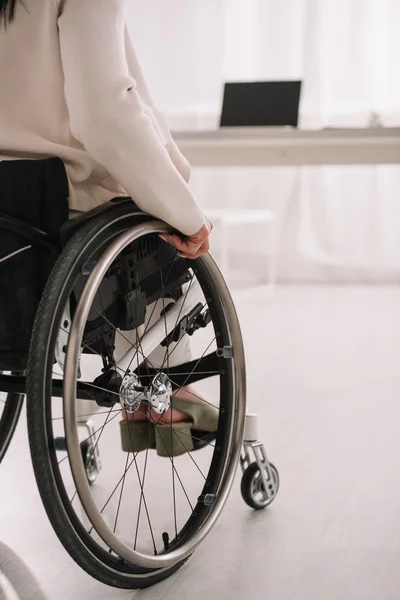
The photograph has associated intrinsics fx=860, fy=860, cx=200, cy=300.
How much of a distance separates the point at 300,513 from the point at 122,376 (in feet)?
1.72

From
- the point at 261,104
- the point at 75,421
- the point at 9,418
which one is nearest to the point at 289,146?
the point at 261,104

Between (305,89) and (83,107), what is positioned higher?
(305,89)

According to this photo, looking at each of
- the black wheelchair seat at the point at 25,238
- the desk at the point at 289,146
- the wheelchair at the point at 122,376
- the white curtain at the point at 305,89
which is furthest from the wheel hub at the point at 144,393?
the white curtain at the point at 305,89

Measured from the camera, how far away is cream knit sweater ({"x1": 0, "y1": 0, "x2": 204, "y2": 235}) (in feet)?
3.58

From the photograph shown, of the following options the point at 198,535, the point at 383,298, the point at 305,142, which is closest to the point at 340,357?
the point at 305,142

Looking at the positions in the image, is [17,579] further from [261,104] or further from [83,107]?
[261,104]

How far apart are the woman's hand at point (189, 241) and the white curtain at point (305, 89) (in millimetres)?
3532

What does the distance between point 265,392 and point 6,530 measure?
1063mm

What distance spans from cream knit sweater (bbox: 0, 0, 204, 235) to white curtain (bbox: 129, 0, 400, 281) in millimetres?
3614

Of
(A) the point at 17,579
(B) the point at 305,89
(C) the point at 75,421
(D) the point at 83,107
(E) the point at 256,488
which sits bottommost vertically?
(A) the point at 17,579

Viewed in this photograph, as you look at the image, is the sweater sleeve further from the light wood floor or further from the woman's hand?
the light wood floor

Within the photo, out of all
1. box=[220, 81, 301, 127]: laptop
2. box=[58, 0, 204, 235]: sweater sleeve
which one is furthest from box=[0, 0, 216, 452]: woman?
box=[220, 81, 301, 127]: laptop

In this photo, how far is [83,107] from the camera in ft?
3.60

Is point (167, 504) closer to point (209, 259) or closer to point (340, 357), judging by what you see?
point (209, 259)
